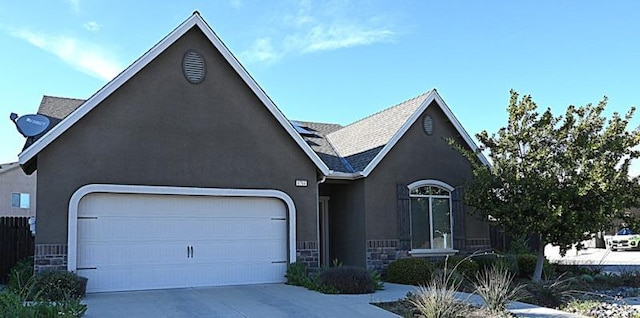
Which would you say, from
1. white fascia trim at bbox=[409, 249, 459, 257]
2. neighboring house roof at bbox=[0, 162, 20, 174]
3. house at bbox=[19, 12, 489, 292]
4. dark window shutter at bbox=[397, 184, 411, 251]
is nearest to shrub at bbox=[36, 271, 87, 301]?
house at bbox=[19, 12, 489, 292]

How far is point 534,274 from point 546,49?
595cm

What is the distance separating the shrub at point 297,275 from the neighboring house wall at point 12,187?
2878cm

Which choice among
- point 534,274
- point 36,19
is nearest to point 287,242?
point 534,274

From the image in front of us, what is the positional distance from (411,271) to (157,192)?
6698 mm

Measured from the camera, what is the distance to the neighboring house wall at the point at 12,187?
125ft

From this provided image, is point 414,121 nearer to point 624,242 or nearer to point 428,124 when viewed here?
point 428,124

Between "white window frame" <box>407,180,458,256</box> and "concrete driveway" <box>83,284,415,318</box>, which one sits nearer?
"concrete driveway" <box>83,284,415,318</box>

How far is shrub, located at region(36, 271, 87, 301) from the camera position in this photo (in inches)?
449

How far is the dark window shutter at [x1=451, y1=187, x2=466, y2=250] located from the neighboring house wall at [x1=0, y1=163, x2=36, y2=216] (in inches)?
1175

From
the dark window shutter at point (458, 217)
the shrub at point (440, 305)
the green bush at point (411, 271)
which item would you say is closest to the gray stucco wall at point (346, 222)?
the green bush at point (411, 271)

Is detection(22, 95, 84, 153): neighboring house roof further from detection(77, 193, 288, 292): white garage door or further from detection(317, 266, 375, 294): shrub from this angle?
detection(317, 266, 375, 294): shrub

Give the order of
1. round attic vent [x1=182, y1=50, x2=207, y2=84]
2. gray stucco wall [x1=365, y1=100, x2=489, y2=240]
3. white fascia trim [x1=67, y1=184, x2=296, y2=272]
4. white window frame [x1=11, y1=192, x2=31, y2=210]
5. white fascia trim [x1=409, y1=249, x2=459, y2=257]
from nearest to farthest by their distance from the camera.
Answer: white fascia trim [x1=67, y1=184, x2=296, y2=272], round attic vent [x1=182, y1=50, x2=207, y2=84], gray stucco wall [x1=365, y1=100, x2=489, y2=240], white fascia trim [x1=409, y1=249, x2=459, y2=257], white window frame [x1=11, y1=192, x2=31, y2=210]

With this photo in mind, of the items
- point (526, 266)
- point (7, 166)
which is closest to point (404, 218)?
point (526, 266)

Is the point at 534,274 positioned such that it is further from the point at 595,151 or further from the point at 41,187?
the point at 41,187
